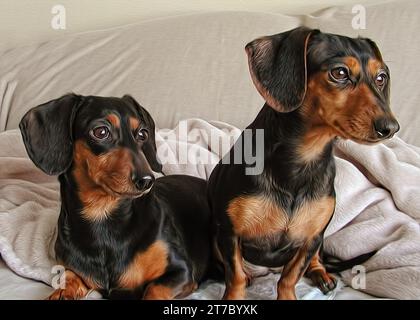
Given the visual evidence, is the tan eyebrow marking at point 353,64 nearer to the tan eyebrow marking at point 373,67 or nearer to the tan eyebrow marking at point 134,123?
the tan eyebrow marking at point 373,67

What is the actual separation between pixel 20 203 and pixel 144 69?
2.24 ft

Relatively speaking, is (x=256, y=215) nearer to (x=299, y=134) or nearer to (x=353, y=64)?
(x=299, y=134)

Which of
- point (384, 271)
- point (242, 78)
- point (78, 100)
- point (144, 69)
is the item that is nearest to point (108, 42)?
Result: point (144, 69)

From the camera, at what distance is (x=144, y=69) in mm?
1845

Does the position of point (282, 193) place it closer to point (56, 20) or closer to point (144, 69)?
point (144, 69)

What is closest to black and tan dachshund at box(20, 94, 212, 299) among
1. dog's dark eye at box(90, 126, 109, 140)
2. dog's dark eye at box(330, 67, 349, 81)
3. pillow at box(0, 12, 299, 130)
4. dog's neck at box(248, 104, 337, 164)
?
dog's dark eye at box(90, 126, 109, 140)

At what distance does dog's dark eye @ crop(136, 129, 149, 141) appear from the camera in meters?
0.95

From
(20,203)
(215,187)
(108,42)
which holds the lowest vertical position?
(20,203)

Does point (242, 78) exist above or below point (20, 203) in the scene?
above

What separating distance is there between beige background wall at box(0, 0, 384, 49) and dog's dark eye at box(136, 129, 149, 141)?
3.84ft

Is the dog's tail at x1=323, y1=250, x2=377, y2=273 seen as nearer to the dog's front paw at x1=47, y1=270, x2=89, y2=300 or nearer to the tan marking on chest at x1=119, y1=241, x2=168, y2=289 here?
the tan marking on chest at x1=119, y1=241, x2=168, y2=289

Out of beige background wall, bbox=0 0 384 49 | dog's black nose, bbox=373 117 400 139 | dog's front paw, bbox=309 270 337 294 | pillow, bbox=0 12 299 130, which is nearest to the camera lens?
dog's black nose, bbox=373 117 400 139

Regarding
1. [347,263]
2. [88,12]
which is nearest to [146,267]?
[347,263]

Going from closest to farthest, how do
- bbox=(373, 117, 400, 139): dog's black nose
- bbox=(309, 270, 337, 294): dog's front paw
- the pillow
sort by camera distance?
1. bbox=(373, 117, 400, 139): dog's black nose
2. bbox=(309, 270, 337, 294): dog's front paw
3. the pillow
